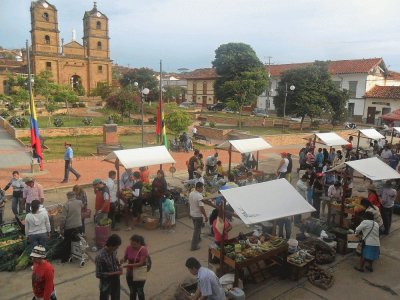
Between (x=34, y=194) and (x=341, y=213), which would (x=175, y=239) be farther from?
(x=341, y=213)

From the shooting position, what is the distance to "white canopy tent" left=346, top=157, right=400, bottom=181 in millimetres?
9125

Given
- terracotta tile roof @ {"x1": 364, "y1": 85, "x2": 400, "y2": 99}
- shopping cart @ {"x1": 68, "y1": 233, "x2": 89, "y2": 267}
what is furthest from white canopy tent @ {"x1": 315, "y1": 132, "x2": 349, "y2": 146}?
terracotta tile roof @ {"x1": 364, "y1": 85, "x2": 400, "y2": 99}

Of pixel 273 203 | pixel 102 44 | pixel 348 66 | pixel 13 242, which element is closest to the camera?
pixel 273 203

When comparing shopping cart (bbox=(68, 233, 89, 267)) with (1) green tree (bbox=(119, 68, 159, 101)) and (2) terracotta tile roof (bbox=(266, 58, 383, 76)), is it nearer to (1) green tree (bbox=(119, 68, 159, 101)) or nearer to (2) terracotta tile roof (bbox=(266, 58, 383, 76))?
(2) terracotta tile roof (bbox=(266, 58, 383, 76))

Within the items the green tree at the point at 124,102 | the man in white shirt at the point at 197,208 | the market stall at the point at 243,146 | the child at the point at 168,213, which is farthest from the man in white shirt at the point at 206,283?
the green tree at the point at 124,102

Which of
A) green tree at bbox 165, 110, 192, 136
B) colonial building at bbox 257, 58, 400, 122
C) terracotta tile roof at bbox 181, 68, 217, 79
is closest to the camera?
green tree at bbox 165, 110, 192, 136

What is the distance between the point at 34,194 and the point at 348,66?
46.4m

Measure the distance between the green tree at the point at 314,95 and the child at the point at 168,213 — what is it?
23198mm

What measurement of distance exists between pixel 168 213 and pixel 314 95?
80.1ft

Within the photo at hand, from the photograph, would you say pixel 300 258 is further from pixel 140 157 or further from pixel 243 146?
pixel 243 146

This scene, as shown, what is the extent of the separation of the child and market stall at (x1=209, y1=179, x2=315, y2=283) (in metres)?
2.34

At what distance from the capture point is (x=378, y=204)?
28.2ft

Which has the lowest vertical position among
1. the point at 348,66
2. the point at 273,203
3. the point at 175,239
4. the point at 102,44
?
the point at 175,239

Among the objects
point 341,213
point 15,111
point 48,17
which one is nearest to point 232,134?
point 341,213
